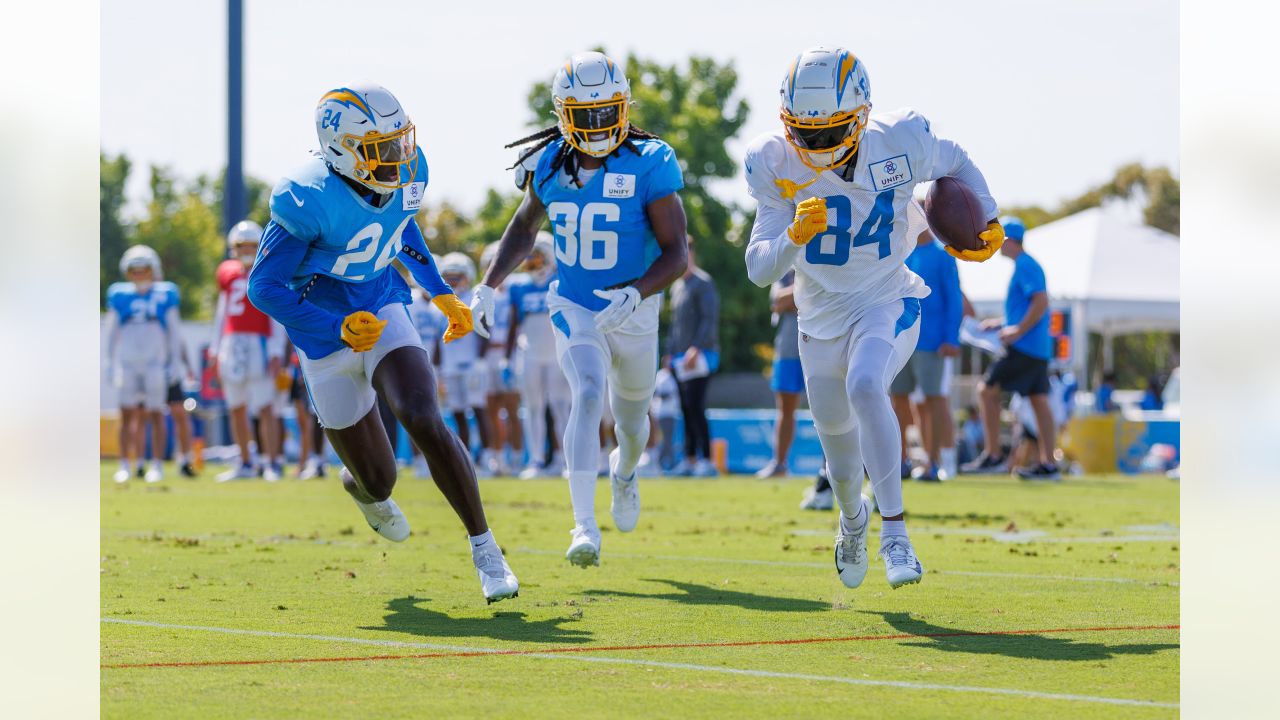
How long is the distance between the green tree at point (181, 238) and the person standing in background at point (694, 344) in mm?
41627

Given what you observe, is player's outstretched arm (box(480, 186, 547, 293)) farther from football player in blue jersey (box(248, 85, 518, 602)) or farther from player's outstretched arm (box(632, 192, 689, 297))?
football player in blue jersey (box(248, 85, 518, 602))

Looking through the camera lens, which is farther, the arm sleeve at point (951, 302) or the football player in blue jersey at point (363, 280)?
the arm sleeve at point (951, 302)

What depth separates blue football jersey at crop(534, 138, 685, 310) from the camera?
24.3 ft

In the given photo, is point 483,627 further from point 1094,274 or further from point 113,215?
point 113,215

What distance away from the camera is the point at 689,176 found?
49.8 metres

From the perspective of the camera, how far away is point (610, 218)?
7.42 m

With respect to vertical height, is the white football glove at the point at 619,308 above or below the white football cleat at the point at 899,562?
above

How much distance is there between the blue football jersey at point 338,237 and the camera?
6.35 m

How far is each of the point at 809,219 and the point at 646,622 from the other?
1.60 metres

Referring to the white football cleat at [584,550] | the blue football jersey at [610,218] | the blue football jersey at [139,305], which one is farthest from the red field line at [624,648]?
the blue football jersey at [139,305]

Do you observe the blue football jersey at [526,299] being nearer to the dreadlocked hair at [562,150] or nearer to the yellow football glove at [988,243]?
the dreadlocked hair at [562,150]

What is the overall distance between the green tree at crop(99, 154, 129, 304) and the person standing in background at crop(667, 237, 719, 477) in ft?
120

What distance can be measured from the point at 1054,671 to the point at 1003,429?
63.5 ft
